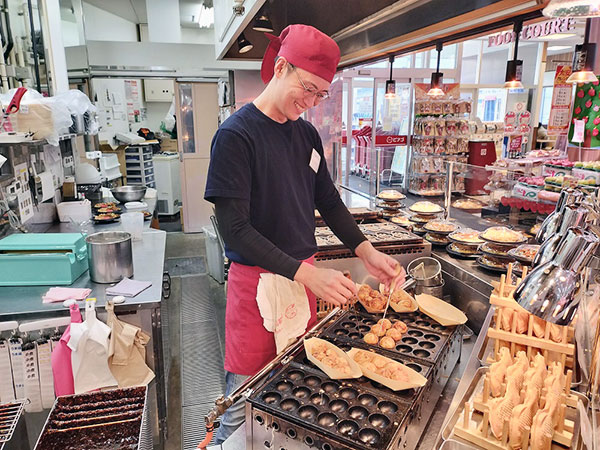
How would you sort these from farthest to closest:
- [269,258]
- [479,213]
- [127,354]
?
[479,213] → [127,354] → [269,258]

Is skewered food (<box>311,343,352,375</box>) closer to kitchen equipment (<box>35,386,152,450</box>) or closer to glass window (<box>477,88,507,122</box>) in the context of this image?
kitchen equipment (<box>35,386,152,450</box>)

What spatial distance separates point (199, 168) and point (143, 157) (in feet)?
3.49

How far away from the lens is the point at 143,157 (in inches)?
284

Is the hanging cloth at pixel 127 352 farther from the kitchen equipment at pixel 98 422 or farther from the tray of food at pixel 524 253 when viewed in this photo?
the tray of food at pixel 524 253

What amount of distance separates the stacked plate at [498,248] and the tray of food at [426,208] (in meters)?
0.70

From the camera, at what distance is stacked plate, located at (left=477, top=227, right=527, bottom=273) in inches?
78.8

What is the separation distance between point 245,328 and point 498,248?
4.19ft

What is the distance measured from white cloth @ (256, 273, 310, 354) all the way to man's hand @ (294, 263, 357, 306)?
24 cm

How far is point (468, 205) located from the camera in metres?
3.10

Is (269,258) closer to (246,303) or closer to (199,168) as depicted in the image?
(246,303)

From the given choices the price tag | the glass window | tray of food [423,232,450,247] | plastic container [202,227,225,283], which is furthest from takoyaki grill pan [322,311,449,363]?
the glass window

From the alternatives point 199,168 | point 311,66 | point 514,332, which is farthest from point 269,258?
point 199,168

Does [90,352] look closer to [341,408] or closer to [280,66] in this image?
[341,408]

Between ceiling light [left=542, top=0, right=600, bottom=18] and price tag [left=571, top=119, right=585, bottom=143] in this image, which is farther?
price tag [left=571, top=119, right=585, bottom=143]
